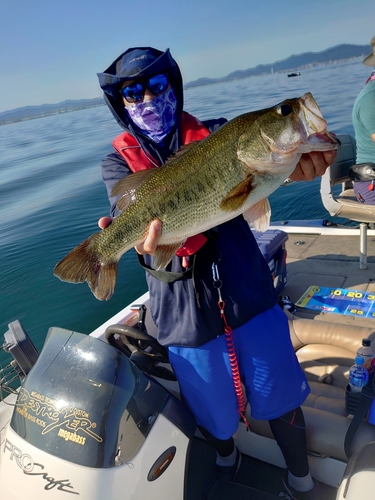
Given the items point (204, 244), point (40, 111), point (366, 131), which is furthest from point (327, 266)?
point (40, 111)

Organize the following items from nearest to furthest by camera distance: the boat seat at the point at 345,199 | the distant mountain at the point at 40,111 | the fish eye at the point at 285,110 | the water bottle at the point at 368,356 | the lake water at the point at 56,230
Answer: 1. the fish eye at the point at 285,110
2. the water bottle at the point at 368,356
3. the boat seat at the point at 345,199
4. the lake water at the point at 56,230
5. the distant mountain at the point at 40,111

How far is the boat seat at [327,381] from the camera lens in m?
2.61

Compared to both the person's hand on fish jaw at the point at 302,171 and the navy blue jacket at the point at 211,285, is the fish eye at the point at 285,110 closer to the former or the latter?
the person's hand on fish jaw at the point at 302,171

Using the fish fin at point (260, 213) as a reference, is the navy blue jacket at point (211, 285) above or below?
below

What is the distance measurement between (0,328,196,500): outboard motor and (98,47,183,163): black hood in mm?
1295

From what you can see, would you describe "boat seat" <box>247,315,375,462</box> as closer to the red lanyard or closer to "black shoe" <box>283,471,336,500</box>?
"black shoe" <box>283,471,336,500</box>

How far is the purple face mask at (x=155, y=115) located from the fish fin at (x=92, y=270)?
2.43 ft

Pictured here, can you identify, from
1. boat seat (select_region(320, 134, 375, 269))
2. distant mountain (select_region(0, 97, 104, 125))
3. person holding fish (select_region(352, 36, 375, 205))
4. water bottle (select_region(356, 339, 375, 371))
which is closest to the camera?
water bottle (select_region(356, 339, 375, 371))

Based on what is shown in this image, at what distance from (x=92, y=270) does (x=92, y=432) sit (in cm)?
89

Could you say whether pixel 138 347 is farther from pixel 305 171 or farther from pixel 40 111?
Result: pixel 40 111

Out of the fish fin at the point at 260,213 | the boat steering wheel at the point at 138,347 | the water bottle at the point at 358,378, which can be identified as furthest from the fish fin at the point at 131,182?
the water bottle at the point at 358,378

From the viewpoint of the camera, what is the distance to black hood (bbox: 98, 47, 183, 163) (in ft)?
7.18

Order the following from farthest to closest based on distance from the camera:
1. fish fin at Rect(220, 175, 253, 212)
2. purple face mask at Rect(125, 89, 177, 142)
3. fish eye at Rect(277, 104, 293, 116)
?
purple face mask at Rect(125, 89, 177, 142) → fish fin at Rect(220, 175, 253, 212) → fish eye at Rect(277, 104, 293, 116)

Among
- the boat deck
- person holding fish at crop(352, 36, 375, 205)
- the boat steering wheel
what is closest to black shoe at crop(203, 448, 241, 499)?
the boat steering wheel
